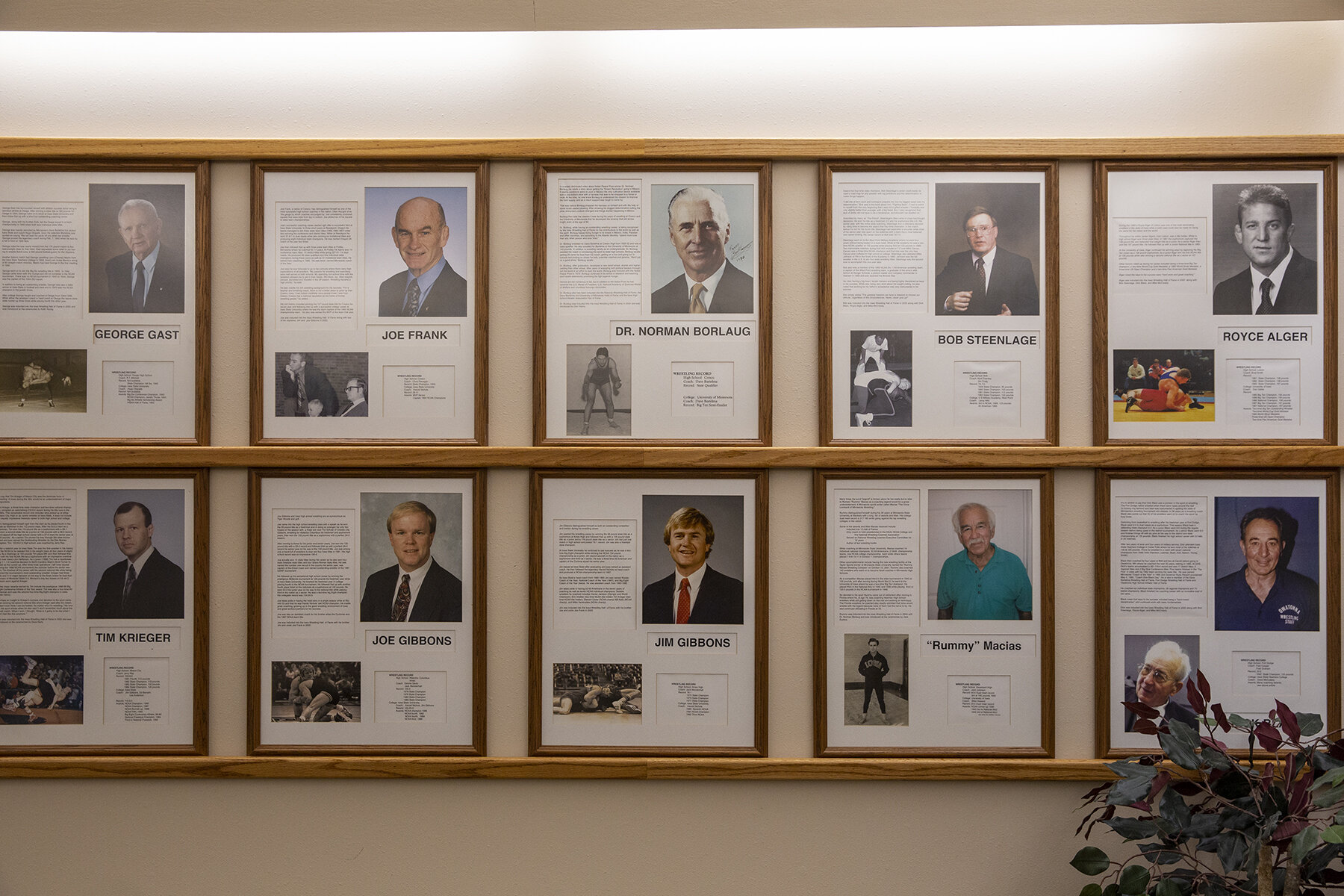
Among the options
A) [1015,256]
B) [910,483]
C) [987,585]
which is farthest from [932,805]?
[1015,256]

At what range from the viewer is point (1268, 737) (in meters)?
1.87

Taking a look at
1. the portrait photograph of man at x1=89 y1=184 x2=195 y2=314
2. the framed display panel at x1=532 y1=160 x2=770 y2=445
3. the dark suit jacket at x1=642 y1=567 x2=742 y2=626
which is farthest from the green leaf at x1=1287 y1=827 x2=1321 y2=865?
the portrait photograph of man at x1=89 y1=184 x2=195 y2=314

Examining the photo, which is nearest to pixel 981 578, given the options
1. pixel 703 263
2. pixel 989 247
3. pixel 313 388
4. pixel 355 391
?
pixel 989 247

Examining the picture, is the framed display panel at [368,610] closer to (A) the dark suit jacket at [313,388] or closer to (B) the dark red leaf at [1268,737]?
(A) the dark suit jacket at [313,388]

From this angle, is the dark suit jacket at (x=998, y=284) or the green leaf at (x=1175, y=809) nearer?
the green leaf at (x=1175, y=809)

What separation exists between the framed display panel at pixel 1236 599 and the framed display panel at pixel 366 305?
1.82 metres

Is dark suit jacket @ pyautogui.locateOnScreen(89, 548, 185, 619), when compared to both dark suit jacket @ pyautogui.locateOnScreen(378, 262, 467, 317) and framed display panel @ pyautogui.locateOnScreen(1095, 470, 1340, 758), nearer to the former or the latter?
dark suit jacket @ pyautogui.locateOnScreen(378, 262, 467, 317)

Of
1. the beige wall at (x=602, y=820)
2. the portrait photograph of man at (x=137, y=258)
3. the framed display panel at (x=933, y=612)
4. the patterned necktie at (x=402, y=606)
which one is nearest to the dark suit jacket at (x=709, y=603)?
the beige wall at (x=602, y=820)

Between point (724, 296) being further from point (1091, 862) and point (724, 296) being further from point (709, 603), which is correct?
point (1091, 862)

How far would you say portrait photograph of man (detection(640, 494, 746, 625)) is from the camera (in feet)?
7.20

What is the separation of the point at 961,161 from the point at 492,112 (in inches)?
50.2

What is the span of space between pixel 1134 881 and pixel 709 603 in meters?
1.19

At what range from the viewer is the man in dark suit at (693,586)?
7.20 feet

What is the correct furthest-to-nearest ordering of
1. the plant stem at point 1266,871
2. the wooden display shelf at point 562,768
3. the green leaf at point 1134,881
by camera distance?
the wooden display shelf at point 562,768
the green leaf at point 1134,881
the plant stem at point 1266,871
